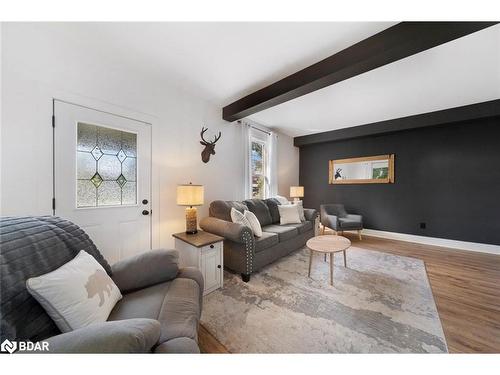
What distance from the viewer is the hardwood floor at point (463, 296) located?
135 cm

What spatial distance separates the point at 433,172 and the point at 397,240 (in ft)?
5.02

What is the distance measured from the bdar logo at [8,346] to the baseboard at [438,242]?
5.24 metres

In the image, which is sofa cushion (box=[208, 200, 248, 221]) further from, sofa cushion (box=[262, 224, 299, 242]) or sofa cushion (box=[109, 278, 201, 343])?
sofa cushion (box=[109, 278, 201, 343])

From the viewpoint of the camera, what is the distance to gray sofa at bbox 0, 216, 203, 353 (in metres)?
0.67

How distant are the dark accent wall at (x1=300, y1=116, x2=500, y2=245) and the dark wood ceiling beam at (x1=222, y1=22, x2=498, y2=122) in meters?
3.01


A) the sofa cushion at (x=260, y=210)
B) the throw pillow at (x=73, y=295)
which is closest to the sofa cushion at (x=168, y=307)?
the throw pillow at (x=73, y=295)

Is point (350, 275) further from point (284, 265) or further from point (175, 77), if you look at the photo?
point (175, 77)

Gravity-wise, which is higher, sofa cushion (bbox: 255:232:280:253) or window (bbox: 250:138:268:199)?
window (bbox: 250:138:268:199)

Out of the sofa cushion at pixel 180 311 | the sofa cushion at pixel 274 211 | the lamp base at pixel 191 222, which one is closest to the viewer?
the sofa cushion at pixel 180 311

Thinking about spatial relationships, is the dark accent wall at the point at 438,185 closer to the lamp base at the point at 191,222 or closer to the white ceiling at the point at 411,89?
the white ceiling at the point at 411,89

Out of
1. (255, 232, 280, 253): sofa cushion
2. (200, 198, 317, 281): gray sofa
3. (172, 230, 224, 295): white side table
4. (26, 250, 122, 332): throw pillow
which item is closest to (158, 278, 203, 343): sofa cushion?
(26, 250, 122, 332): throw pillow

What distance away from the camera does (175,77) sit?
2271 mm

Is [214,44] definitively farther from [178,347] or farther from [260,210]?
[260,210]
